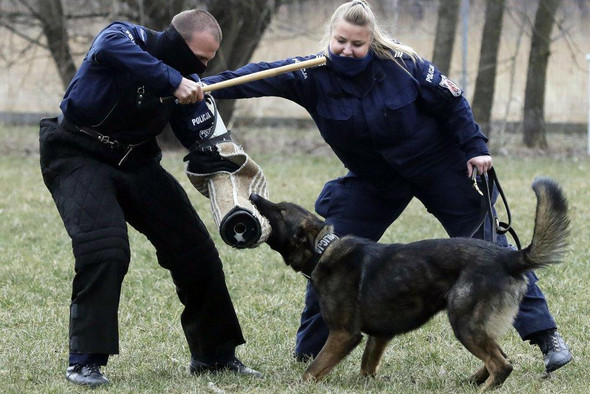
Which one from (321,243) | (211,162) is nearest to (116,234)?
(211,162)

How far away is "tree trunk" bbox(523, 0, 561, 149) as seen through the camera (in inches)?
683

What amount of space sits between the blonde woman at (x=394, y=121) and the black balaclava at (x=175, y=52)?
1.02ft

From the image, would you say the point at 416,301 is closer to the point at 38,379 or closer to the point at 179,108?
the point at 179,108

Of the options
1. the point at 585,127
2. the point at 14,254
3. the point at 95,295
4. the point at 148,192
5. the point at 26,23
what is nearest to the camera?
the point at 95,295

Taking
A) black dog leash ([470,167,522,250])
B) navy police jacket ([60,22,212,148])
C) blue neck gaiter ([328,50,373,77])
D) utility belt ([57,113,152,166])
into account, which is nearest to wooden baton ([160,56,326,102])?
blue neck gaiter ([328,50,373,77])

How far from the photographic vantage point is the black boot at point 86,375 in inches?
185

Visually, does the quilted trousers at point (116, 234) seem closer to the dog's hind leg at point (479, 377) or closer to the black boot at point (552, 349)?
the dog's hind leg at point (479, 377)

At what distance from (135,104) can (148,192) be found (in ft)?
1.63

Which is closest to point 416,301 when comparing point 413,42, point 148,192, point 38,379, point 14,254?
point 148,192

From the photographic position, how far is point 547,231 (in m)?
4.57

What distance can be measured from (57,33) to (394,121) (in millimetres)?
12441

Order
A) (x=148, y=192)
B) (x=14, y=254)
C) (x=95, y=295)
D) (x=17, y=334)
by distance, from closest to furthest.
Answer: (x=95, y=295)
(x=148, y=192)
(x=17, y=334)
(x=14, y=254)

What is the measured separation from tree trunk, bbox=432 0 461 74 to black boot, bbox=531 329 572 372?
39.4 feet

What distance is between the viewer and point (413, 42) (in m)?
18.9
